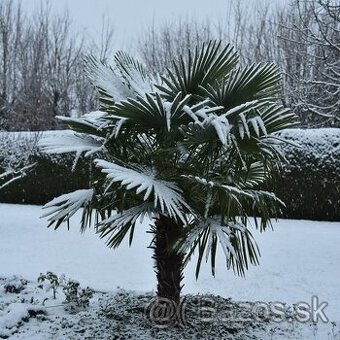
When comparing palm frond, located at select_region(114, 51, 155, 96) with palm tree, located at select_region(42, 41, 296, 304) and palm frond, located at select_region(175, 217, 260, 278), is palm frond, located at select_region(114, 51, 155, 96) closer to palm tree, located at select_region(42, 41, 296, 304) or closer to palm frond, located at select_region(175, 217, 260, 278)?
palm tree, located at select_region(42, 41, 296, 304)

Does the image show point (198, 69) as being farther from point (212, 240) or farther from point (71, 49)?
point (71, 49)

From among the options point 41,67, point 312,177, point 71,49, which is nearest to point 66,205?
point 312,177

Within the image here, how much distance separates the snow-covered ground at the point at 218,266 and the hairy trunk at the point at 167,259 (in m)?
0.75

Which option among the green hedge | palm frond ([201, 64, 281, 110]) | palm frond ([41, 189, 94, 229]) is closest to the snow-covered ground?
the green hedge

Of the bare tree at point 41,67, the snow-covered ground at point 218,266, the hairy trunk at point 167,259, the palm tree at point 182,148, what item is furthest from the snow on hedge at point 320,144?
the bare tree at point 41,67

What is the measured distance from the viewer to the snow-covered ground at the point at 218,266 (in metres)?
4.51

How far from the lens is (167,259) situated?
316 cm

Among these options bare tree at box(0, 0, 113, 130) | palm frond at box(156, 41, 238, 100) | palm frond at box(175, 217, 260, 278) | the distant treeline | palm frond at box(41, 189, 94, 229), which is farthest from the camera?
bare tree at box(0, 0, 113, 130)

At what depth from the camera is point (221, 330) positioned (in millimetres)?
3199

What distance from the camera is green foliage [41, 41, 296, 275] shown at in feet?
8.92

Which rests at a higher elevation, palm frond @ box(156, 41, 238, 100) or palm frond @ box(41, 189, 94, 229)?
palm frond @ box(156, 41, 238, 100)

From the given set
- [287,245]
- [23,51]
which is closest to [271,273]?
[287,245]

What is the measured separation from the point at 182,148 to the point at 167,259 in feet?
2.67

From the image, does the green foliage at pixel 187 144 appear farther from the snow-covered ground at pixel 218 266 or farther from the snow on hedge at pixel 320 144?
the snow on hedge at pixel 320 144
